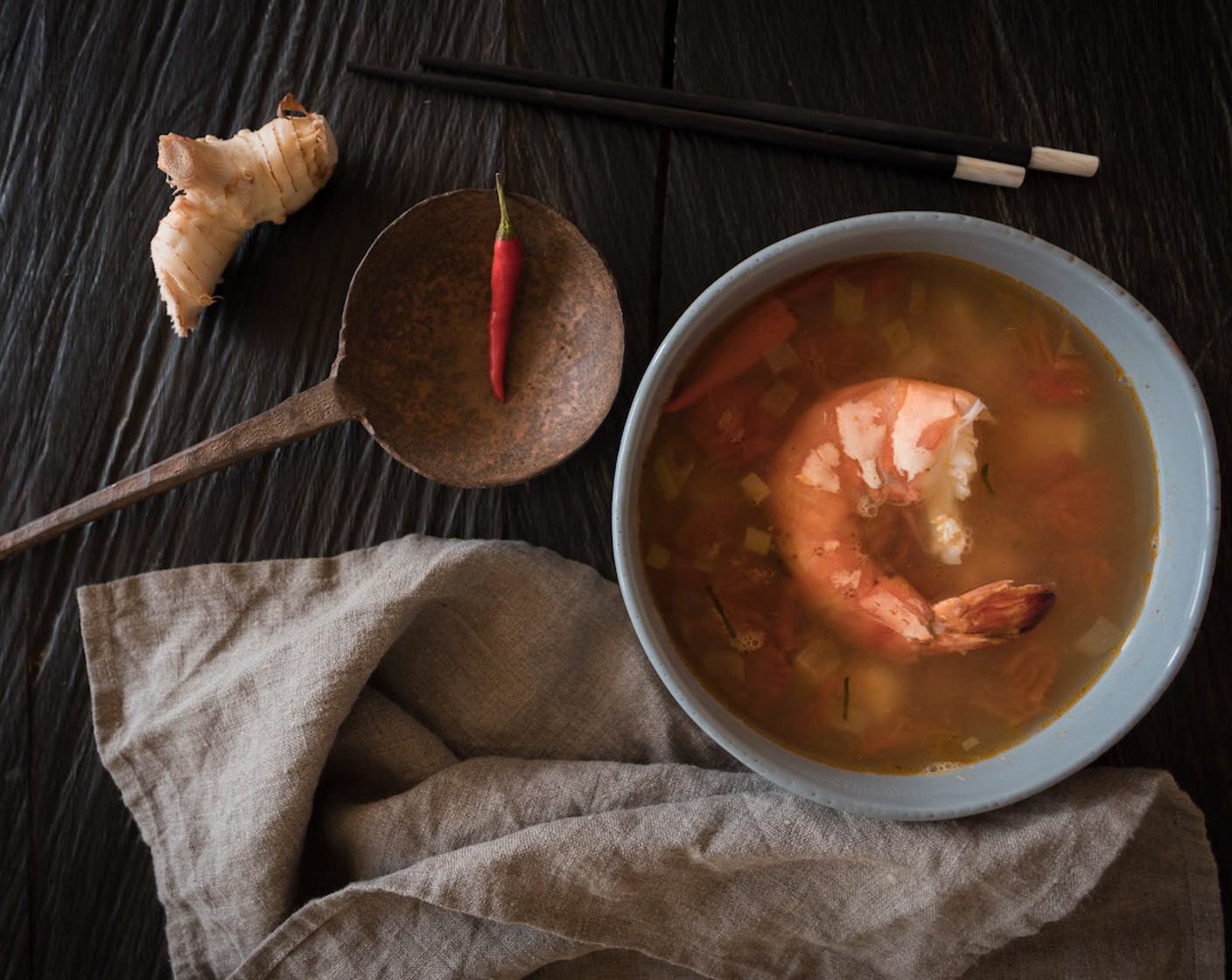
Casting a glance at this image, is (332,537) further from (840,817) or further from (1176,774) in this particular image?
(1176,774)

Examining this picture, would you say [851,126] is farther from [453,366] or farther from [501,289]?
[453,366]

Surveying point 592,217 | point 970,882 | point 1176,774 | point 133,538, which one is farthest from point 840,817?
point 133,538

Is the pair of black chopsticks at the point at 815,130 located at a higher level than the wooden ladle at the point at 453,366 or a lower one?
higher

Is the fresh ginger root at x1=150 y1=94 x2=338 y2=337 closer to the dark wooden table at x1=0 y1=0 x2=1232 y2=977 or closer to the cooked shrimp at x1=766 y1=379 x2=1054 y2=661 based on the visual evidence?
the dark wooden table at x1=0 y1=0 x2=1232 y2=977

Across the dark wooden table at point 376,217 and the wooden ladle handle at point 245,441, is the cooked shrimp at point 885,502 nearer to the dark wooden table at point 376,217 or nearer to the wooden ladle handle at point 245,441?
the dark wooden table at point 376,217

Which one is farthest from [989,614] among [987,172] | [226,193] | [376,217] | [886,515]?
[226,193]

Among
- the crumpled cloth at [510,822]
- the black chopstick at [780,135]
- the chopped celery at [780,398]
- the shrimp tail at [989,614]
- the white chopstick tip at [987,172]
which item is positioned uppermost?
the black chopstick at [780,135]

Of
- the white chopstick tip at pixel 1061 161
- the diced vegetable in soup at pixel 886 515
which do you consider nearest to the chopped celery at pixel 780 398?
the diced vegetable in soup at pixel 886 515
